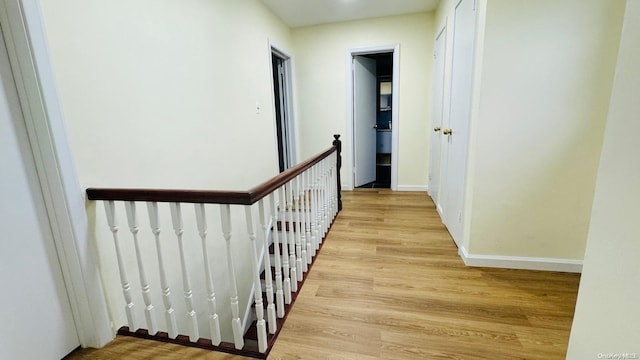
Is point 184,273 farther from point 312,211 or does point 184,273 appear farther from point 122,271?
point 312,211

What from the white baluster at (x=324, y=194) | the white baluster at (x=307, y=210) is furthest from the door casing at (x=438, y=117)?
the white baluster at (x=307, y=210)

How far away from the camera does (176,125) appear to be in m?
1.86

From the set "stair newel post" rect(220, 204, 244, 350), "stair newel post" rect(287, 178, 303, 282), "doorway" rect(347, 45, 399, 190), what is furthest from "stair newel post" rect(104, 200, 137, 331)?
"doorway" rect(347, 45, 399, 190)

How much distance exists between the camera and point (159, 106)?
1.71 meters

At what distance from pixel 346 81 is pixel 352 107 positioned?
1.28 ft

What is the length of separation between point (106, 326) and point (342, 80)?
379 cm

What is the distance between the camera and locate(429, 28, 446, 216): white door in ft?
10.5

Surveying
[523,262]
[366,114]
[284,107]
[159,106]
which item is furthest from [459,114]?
[284,107]

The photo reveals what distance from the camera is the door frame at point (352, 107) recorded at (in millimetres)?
3895

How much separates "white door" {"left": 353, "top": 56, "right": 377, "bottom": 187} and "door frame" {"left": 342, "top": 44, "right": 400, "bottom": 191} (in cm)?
7

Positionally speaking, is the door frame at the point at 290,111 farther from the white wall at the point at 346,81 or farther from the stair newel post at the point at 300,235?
the stair newel post at the point at 300,235

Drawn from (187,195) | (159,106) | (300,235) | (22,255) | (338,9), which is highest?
(338,9)

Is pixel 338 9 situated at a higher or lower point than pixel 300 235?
higher

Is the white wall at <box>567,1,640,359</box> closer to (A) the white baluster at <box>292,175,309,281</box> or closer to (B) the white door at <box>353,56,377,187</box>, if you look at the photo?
(A) the white baluster at <box>292,175,309,281</box>
